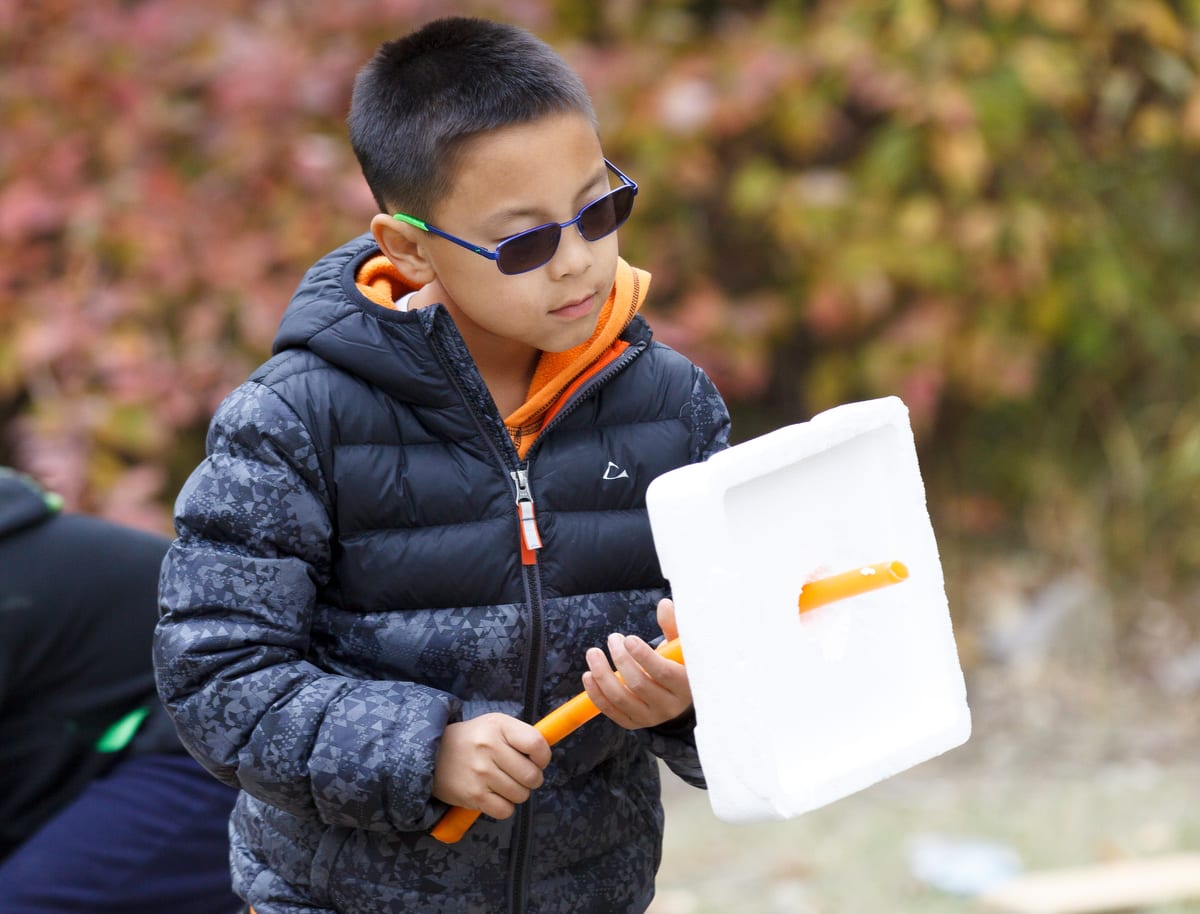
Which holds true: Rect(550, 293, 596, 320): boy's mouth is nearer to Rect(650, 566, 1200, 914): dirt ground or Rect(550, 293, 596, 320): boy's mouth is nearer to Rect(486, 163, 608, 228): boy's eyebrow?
Rect(486, 163, 608, 228): boy's eyebrow

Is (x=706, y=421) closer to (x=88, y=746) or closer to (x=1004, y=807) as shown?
(x=88, y=746)

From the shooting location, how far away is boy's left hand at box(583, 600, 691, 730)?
1.66 metres

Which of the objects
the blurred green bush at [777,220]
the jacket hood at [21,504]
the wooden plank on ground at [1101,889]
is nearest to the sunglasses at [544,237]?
the jacket hood at [21,504]

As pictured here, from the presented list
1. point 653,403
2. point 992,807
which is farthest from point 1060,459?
point 653,403

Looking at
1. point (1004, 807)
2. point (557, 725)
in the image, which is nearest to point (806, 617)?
point (557, 725)

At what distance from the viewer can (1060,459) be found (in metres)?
5.72

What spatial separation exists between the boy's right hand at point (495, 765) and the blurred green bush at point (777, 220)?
8.86 feet

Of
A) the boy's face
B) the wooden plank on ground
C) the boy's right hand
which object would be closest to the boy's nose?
the boy's face

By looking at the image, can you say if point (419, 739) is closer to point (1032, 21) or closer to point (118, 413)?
point (118, 413)

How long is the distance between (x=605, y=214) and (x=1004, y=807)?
2842 mm

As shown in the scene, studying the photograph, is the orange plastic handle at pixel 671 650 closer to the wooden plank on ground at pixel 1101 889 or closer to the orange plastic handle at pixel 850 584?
the orange plastic handle at pixel 850 584

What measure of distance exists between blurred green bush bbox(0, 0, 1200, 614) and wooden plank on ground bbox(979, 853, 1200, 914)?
6.20ft

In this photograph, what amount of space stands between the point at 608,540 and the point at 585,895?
0.44 m

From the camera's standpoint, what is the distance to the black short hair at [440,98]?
5.97ft
